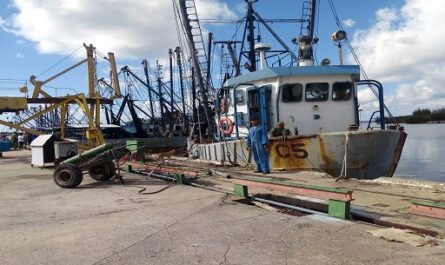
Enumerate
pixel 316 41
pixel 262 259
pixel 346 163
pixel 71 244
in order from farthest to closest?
pixel 316 41, pixel 346 163, pixel 71 244, pixel 262 259

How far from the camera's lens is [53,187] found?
11.0 m

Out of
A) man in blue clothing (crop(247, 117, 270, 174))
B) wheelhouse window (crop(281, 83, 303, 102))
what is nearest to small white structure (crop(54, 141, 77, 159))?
man in blue clothing (crop(247, 117, 270, 174))

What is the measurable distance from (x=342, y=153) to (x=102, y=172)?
6.07 m

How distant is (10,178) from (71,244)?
9430 millimetres

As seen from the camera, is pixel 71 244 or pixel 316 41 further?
pixel 316 41

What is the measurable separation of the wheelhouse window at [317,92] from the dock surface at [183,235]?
17.2 feet

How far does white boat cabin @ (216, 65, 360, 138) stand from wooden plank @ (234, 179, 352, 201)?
15.7 feet

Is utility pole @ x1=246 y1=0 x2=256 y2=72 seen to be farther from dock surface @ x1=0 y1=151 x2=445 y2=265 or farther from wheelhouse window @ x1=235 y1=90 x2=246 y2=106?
dock surface @ x1=0 y1=151 x2=445 y2=265

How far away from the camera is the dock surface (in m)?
4.61

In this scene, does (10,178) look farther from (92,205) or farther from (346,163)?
(346,163)

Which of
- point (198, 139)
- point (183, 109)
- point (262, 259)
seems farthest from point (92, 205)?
point (183, 109)

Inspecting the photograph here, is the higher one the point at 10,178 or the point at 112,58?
the point at 112,58

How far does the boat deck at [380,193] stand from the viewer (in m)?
5.57

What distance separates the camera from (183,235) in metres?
5.65
